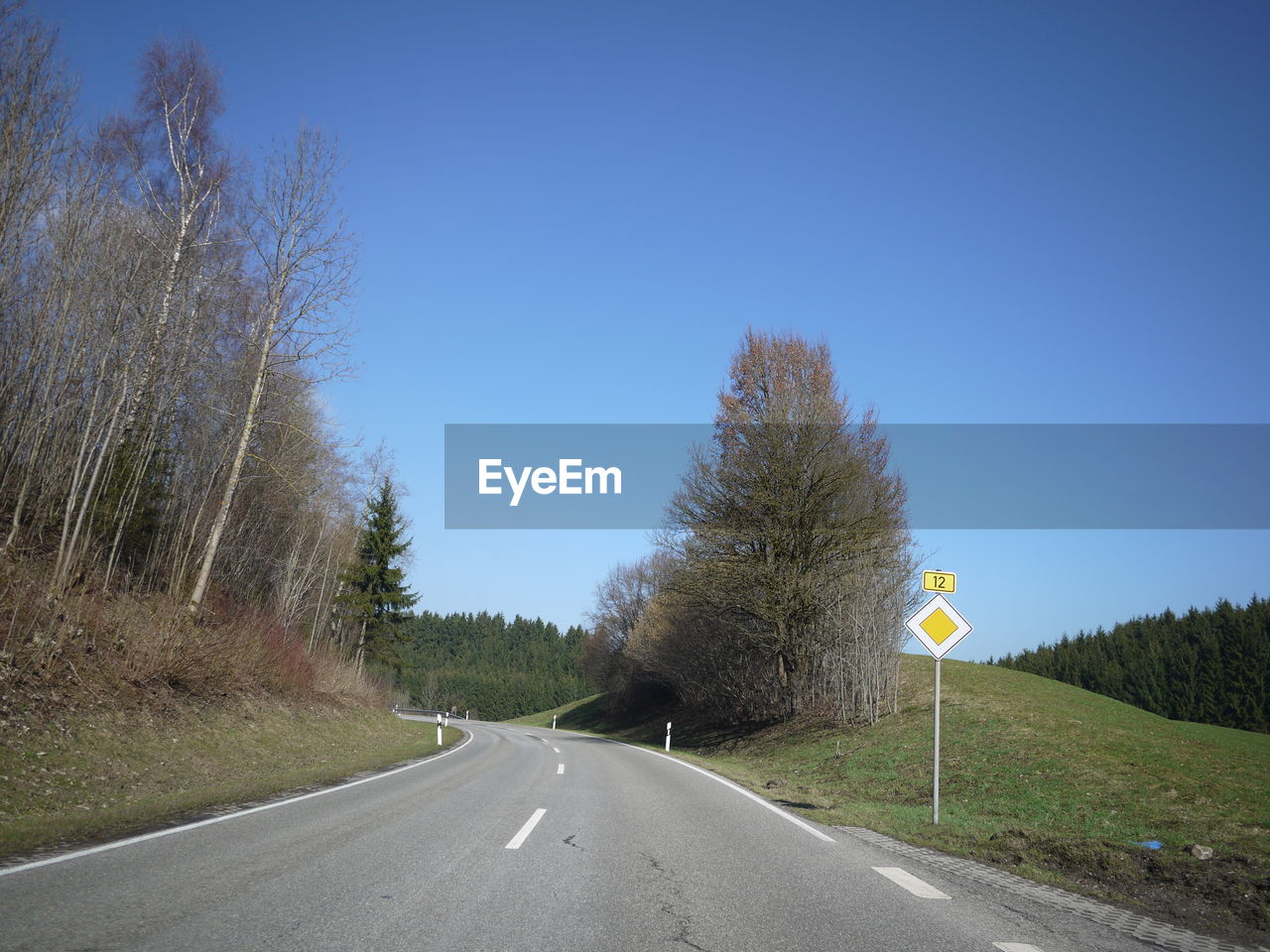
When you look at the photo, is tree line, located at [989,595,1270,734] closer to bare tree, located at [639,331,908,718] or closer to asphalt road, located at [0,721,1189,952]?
bare tree, located at [639,331,908,718]

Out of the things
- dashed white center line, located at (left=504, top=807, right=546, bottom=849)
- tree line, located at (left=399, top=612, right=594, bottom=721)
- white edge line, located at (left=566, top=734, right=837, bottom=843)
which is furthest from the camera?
tree line, located at (left=399, top=612, right=594, bottom=721)

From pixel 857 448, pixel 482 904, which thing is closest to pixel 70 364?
pixel 482 904

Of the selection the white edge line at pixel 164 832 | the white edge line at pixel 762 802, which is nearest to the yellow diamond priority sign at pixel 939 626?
the white edge line at pixel 762 802

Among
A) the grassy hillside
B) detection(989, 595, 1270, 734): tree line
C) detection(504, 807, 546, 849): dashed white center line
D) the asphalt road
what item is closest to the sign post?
the grassy hillside

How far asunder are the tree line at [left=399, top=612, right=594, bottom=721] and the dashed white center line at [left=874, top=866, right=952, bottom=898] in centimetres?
8766

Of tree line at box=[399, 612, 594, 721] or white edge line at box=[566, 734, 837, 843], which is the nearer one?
white edge line at box=[566, 734, 837, 843]

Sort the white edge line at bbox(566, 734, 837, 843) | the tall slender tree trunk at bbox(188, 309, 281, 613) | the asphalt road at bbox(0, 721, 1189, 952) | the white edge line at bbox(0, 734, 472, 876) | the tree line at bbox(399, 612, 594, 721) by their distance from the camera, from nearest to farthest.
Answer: the asphalt road at bbox(0, 721, 1189, 952)
the white edge line at bbox(0, 734, 472, 876)
the white edge line at bbox(566, 734, 837, 843)
the tall slender tree trunk at bbox(188, 309, 281, 613)
the tree line at bbox(399, 612, 594, 721)

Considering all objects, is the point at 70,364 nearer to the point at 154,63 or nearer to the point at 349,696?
the point at 154,63

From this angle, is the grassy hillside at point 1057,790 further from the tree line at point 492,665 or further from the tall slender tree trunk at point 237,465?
the tree line at point 492,665

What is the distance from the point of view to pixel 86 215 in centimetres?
1438

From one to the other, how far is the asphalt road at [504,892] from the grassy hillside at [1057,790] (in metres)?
1.47

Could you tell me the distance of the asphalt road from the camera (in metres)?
4.09

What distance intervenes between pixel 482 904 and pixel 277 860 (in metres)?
2.12

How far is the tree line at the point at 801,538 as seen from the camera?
22.4 metres
